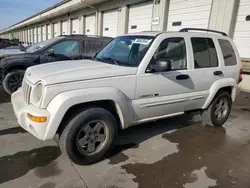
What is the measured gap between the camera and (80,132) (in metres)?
3.01

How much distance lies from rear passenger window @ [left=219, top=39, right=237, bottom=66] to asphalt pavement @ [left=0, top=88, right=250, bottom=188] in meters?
1.49

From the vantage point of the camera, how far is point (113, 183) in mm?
2764

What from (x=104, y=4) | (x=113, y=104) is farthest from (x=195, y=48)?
(x=104, y=4)

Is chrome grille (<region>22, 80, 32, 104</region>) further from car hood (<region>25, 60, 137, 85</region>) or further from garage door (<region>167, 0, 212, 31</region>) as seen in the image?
garage door (<region>167, 0, 212, 31</region>)

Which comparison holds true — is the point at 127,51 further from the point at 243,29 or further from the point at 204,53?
the point at 243,29

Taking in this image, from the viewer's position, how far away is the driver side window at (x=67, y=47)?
6.84 meters

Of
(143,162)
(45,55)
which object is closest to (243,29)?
(45,55)

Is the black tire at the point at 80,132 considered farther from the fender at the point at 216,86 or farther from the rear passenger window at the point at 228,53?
the rear passenger window at the point at 228,53

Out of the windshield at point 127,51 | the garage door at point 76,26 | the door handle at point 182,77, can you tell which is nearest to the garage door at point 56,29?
the garage door at point 76,26

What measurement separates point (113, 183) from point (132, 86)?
1.36 m

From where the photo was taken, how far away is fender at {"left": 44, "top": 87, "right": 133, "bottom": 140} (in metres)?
2.71

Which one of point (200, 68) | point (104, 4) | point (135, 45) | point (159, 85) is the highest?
point (104, 4)

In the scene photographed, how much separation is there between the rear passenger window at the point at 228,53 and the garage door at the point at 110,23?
1129 centimetres

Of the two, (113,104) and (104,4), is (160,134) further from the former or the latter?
(104,4)
